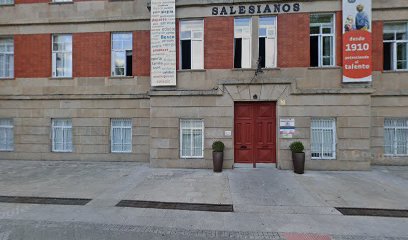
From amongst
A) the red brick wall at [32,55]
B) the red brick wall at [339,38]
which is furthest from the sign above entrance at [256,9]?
the red brick wall at [32,55]

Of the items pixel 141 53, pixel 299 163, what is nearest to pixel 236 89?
pixel 299 163

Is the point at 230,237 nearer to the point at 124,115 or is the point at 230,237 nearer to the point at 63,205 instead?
the point at 63,205

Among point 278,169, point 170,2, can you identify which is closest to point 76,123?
point 170,2

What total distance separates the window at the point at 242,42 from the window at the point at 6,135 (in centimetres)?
1253

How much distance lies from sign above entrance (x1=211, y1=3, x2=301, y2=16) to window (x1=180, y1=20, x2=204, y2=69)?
99 centimetres

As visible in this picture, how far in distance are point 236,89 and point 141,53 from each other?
5.29m

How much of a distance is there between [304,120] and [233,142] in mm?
3194

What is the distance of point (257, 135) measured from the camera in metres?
10.5

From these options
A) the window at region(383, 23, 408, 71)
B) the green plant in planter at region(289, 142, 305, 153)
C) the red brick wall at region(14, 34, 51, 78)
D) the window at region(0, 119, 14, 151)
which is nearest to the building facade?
the window at region(383, 23, 408, 71)

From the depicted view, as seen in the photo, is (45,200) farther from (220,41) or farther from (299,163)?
(299,163)

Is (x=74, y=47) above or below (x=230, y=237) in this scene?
above

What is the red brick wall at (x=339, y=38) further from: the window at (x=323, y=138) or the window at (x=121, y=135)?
the window at (x=121, y=135)

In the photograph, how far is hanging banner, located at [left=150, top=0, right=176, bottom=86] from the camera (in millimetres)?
10672

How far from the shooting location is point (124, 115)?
478 inches
